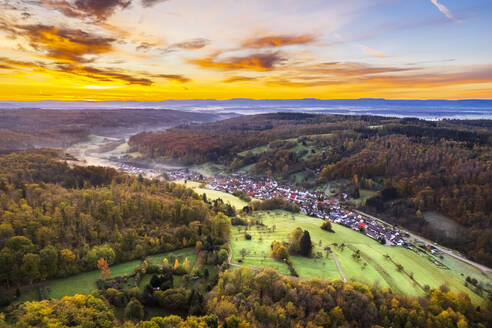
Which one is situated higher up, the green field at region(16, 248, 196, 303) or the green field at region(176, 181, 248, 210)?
the green field at region(16, 248, 196, 303)

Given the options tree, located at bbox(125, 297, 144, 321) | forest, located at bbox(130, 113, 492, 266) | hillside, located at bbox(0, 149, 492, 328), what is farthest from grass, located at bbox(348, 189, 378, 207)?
tree, located at bbox(125, 297, 144, 321)

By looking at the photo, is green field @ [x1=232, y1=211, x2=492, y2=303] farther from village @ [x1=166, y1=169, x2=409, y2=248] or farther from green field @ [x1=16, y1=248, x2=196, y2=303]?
green field @ [x1=16, y1=248, x2=196, y2=303]

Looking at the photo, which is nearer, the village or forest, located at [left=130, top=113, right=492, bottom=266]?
the village

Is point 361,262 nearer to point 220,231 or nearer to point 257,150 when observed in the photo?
point 220,231

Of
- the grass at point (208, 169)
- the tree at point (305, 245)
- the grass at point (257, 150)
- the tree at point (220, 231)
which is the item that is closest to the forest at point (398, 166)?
the grass at point (257, 150)

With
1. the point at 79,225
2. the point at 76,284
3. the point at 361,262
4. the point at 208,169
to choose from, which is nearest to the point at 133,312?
the point at 76,284
